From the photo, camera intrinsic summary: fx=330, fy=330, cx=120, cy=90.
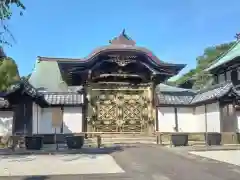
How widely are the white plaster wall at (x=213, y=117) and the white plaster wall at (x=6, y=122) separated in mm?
12279

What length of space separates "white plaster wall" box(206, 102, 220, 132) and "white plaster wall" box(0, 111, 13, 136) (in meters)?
12.3

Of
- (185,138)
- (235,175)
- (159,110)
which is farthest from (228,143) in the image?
(235,175)

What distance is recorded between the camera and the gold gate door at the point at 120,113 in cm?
2200

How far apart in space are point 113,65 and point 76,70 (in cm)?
273

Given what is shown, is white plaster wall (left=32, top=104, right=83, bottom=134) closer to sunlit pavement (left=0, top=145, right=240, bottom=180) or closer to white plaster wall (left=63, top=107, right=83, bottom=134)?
white plaster wall (left=63, top=107, right=83, bottom=134)

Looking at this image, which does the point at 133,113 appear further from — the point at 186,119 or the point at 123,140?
the point at 186,119

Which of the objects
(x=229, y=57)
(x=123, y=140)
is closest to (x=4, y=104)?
(x=123, y=140)

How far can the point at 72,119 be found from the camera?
70.6 feet

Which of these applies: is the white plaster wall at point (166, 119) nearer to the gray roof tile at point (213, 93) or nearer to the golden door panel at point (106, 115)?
the gray roof tile at point (213, 93)

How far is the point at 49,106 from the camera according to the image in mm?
21344

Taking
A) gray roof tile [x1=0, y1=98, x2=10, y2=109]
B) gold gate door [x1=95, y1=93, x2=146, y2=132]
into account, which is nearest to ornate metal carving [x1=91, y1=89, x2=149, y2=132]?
gold gate door [x1=95, y1=93, x2=146, y2=132]

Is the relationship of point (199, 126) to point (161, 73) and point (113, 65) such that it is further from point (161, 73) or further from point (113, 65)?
point (113, 65)

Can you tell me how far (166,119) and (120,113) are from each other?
122 inches

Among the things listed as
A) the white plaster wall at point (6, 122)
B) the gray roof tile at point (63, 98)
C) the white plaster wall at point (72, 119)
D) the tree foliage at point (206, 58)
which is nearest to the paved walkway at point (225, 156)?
the white plaster wall at point (72, 119)
